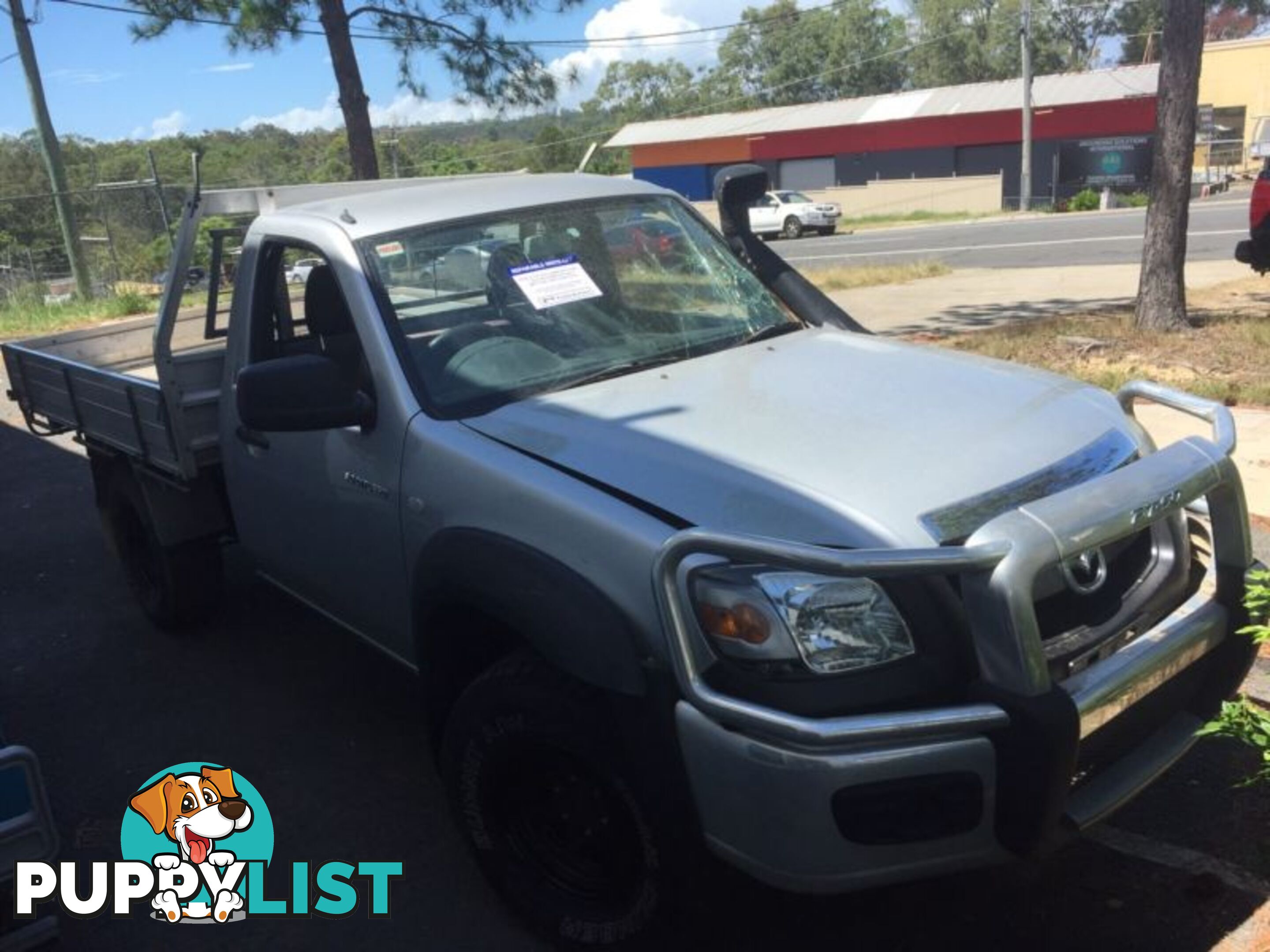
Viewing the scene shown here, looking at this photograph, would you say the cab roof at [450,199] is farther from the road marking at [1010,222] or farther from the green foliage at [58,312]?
the road marking at [1010,222]

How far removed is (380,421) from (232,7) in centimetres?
933

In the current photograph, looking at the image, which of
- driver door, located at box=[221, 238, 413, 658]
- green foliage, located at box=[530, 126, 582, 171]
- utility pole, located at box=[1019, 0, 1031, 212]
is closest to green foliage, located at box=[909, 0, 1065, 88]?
green foliage, located at box=[530, 126, 582, 171]

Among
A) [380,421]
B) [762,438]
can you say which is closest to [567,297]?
[380,421]

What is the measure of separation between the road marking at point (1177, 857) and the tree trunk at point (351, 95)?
10.5m

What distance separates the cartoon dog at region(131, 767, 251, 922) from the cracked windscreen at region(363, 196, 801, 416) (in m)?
1.54

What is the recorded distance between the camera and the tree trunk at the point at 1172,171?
9109 mm

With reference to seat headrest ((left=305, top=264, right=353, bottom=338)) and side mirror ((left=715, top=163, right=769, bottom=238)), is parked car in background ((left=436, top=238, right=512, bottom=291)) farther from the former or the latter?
A: side mirror ((left=715, top=163, right=769, bottom=238))

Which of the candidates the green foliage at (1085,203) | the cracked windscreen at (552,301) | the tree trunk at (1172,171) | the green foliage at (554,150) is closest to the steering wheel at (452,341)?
the cracked windscreen at (552,301)

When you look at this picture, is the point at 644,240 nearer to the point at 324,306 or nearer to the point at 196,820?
the point at 324,306

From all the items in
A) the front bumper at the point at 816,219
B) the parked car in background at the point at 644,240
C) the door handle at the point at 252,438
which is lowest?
the front bumper at the point at 816,219

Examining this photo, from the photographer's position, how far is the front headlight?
7.79ft

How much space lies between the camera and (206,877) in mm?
3438

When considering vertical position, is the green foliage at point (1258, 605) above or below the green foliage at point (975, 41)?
below

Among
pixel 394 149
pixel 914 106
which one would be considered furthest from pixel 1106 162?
pixel 394 149
